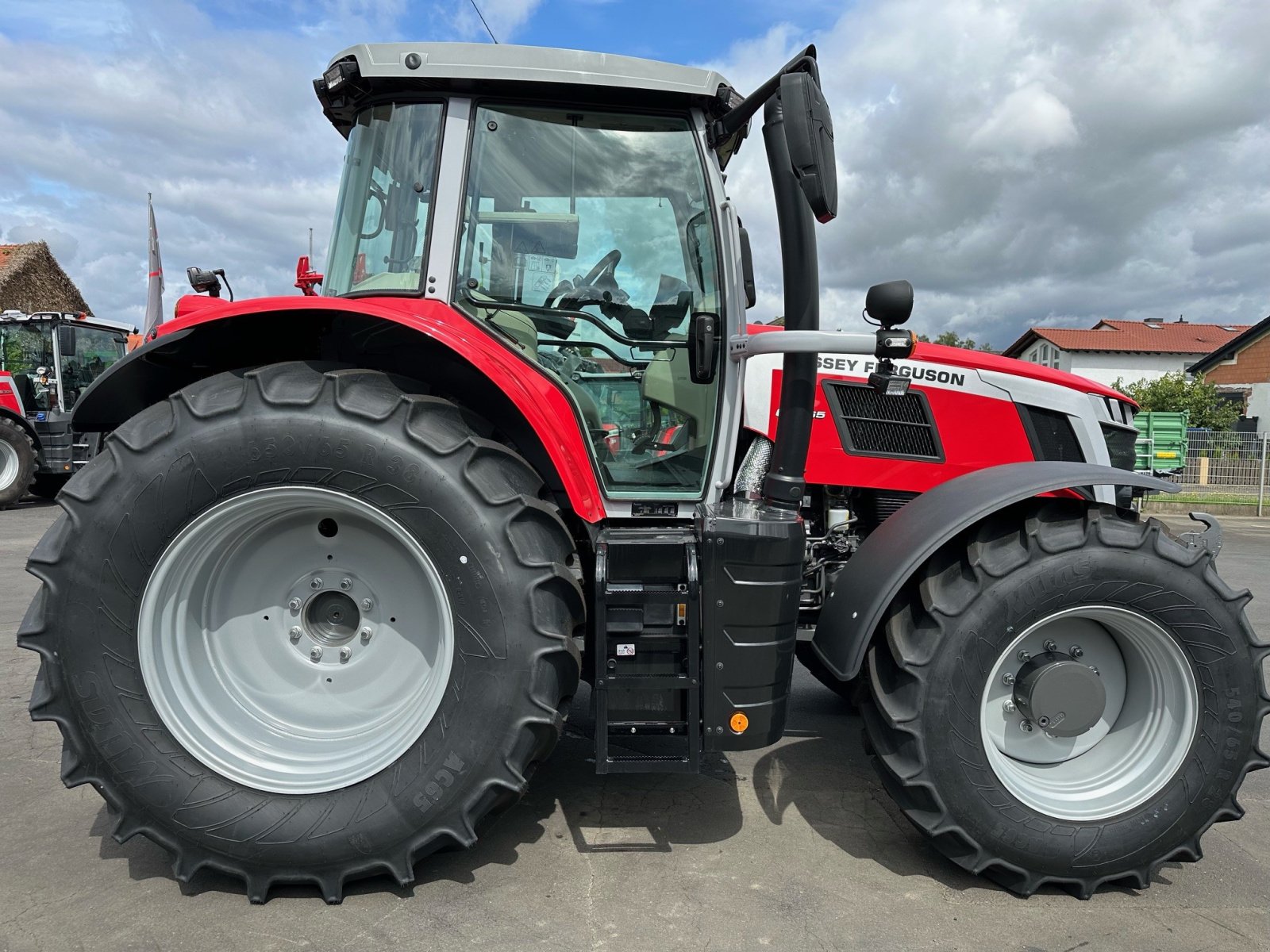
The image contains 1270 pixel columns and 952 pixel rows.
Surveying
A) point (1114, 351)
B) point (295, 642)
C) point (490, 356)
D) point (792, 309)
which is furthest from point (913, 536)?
point (1114, 351)

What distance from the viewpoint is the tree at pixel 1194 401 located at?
2577cm

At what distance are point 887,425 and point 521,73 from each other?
1765 mm

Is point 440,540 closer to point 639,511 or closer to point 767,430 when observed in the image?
point 639,511

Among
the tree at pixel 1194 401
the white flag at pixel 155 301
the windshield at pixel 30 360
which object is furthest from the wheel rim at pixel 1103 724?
the tree at pixel 1194 401

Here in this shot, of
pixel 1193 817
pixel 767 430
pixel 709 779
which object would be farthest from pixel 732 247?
pixel 1193 817

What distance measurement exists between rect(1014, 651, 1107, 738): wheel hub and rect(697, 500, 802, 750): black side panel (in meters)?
0.80

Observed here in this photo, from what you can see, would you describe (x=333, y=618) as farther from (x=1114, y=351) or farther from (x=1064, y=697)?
(x=1114, y=351)

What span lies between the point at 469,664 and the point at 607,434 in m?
0.85

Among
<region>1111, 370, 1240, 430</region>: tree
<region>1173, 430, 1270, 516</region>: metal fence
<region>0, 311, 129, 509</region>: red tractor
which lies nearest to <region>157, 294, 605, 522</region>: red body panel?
<region>0, 311, 129, 509</region>: red tractor

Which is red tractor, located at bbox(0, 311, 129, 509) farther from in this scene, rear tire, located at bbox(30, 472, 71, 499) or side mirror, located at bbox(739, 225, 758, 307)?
side mirror, located at bbox(739, 225, 758, 307)

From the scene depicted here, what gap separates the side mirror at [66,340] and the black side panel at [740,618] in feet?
42.2

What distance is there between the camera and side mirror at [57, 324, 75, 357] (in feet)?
38.6

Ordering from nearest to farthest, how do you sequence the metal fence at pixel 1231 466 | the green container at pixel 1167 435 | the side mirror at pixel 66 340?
1. the side mirror at pixel 66 340
2. the green container at pixel 1167 435
3. the metal fence at pixel 1231 466

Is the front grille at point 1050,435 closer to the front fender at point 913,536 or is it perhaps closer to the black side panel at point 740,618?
the front fender at point 913,536
